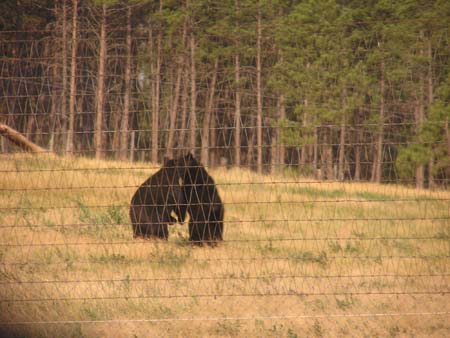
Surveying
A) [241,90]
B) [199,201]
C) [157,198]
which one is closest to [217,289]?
[241,90]

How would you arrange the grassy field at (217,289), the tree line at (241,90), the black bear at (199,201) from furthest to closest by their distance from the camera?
the black bear at (199,201) < the tree line at (241,90) < the grassy field at (217,289)

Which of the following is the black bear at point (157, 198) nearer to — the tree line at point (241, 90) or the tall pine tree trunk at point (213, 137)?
the tree line at point (241, 90)

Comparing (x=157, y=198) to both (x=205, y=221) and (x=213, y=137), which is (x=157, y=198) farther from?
(x=213, y=137)

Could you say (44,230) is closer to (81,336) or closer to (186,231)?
(186,231)

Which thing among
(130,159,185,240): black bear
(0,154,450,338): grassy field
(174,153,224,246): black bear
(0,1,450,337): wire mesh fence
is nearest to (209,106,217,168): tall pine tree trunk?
(0,1,450,337): wire mesh fence

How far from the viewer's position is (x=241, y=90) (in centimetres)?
587

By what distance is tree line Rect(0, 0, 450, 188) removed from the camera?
5.34 metres

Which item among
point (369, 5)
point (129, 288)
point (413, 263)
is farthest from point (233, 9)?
point (129, 288)

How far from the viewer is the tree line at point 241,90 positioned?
5344 mm

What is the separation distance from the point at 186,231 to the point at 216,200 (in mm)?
1454

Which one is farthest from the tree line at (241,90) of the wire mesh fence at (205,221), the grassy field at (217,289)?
the grassy field at (217,289)

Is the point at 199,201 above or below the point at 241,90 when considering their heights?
below

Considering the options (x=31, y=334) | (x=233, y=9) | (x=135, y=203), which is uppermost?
(x=233, y=9)

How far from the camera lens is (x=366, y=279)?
22.9 ft
